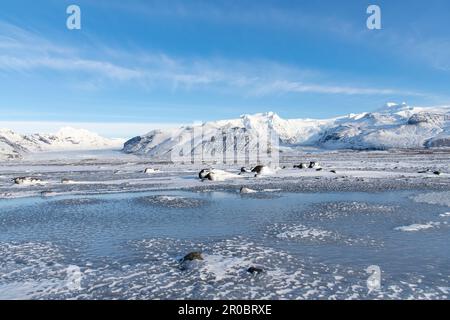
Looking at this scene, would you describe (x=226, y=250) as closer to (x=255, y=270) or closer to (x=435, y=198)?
(x=255, y=270)

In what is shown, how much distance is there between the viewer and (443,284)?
11.8 meters

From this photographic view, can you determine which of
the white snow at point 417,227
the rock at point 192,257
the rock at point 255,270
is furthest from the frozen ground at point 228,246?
the rock at point 192,257

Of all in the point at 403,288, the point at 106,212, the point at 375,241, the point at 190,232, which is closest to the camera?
the point at 403,288

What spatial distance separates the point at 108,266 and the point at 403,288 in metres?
9.18

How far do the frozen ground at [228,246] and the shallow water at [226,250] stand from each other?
45 millimetres

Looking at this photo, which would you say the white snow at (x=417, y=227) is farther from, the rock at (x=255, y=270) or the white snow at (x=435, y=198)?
the rock at (x=255, y=270)

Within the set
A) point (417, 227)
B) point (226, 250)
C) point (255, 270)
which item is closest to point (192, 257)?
point (226, 250)

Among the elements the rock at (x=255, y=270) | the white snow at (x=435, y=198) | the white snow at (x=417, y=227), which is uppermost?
the white snow at (x=435, y=198)

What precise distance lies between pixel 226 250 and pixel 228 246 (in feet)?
1.94

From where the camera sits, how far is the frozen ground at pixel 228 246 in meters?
11.9

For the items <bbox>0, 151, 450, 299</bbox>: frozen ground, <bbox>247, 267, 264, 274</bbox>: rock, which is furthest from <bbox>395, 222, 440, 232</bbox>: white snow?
<bbox>247, 267, 264, 274</bbox>: rock

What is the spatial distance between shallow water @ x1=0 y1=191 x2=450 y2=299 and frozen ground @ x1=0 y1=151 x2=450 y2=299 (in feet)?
0.15
